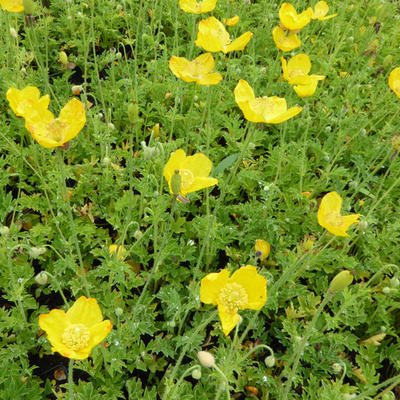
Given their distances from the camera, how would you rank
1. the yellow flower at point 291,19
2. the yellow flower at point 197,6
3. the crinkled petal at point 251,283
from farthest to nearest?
the yellow flower at point 197,6
the yellow flower at point 291,19
the crinkled petal at point 251,283

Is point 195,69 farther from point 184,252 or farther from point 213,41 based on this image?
point 184,252

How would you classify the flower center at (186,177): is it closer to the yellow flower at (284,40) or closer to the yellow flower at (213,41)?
the yellow flower at (213,41)

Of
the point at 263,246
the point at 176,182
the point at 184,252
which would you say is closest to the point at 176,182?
the point at 176,182

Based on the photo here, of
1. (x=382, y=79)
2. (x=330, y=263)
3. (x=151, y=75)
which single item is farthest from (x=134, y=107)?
(x=382, y=79)

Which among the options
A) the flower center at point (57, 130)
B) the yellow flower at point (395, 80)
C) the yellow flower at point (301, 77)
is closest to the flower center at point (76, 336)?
the flower center at point (57, 130)

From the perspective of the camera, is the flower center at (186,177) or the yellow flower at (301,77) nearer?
the flower center at (186,177)

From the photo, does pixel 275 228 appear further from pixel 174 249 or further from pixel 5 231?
pixel 5 231
